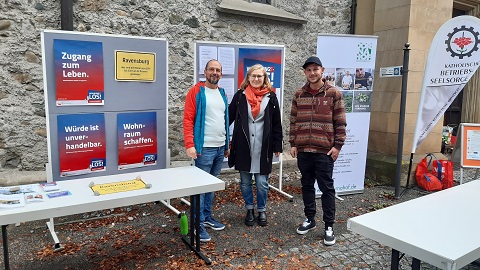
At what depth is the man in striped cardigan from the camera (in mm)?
3510

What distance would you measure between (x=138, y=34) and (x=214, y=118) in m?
2.04

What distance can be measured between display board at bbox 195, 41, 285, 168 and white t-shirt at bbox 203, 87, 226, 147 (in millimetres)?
813

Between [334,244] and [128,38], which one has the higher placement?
[128,38]

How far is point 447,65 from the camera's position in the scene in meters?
4.86

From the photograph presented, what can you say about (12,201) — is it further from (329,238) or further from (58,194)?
(329,238)

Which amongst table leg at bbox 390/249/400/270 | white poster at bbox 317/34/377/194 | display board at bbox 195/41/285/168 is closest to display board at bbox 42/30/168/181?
display board at bbox 195/41/285/168

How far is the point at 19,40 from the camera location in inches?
162

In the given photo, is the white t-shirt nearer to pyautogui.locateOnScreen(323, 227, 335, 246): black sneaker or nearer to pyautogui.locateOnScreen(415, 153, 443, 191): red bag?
pyautogui.locateOnScreen(323, 227, 335, 246): black sneaker

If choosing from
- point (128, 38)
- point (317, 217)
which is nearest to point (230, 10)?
point (128, 38)

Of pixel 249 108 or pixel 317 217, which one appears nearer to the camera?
pixel 249 108

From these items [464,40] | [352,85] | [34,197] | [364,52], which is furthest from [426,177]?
[34,197]

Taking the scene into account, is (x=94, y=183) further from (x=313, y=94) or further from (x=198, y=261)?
(x=313, y=94)

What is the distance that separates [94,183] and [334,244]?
2218mm

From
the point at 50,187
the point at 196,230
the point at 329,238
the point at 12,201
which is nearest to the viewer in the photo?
the point at 12,201
